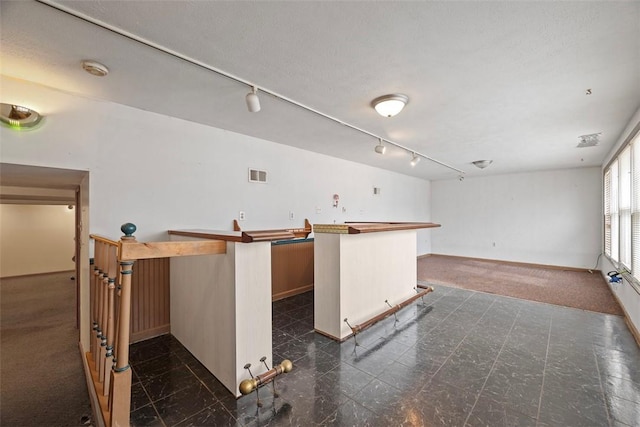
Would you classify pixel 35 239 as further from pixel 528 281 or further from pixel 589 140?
pixel 589 140

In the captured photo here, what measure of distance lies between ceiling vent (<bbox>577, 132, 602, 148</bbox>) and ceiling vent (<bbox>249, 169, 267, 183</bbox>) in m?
4.64

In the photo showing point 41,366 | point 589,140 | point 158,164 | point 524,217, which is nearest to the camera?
point 41,366

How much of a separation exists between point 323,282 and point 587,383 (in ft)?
7.40

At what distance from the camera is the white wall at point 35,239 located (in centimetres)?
614

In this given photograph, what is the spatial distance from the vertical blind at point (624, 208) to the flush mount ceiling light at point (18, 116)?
597 cm

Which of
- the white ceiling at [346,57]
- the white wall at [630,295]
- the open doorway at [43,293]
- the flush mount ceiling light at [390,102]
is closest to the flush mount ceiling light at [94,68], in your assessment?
the white ceiling at [346,57]

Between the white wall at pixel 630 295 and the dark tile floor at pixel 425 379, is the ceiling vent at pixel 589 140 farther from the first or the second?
the dark tile floor at pixel 425 379

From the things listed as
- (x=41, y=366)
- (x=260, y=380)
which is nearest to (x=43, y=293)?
(x=41, y=366)

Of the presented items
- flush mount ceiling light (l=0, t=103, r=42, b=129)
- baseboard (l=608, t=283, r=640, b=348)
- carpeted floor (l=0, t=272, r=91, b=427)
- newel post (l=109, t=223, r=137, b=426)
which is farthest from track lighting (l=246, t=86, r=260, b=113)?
baseboard (l=608, t=283, r=640, b=348)

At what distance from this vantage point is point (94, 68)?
6.24 ft

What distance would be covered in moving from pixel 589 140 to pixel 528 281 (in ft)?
9.03

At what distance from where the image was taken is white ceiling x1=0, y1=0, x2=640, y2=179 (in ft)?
4.67

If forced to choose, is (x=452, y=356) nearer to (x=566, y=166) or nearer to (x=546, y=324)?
(x=546, y=324)

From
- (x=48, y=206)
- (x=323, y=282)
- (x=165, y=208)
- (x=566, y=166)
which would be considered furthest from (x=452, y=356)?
(x=48, y=206)
